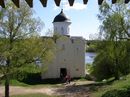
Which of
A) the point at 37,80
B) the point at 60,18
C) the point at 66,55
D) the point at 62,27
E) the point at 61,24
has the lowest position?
the point at 37,80

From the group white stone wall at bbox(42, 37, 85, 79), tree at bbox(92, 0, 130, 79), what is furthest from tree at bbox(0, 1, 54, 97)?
white stone wall at bbox(42, 37, 85, 79)

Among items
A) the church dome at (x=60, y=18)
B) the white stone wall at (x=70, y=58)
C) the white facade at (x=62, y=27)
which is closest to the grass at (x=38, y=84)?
the white stone wall at (x=70, y=58)

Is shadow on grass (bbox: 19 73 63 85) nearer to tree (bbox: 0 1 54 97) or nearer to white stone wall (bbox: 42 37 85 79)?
white stone wall (bbox: 42 37 85 79)

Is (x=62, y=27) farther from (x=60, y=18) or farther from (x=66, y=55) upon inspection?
(x=66, y=55)

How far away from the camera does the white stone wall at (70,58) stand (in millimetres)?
49625

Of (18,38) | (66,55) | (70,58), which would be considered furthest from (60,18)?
(18,38)

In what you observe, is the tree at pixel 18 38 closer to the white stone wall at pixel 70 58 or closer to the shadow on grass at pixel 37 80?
the shadow on grass at pixel 37 80

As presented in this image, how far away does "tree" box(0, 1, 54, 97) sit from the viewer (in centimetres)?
2983

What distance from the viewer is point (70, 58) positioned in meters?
50.6

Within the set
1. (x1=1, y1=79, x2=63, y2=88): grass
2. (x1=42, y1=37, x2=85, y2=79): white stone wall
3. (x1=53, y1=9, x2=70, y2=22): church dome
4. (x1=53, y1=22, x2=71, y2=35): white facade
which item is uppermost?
(x1=53, y1=9, x2=70, y2=22): church dome

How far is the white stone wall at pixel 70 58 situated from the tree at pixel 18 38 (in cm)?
1774

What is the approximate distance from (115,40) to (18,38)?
36.5 feet

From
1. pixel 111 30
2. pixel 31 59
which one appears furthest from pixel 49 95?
pixel 111 30

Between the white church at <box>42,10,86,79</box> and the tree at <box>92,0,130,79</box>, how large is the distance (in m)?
9.17
